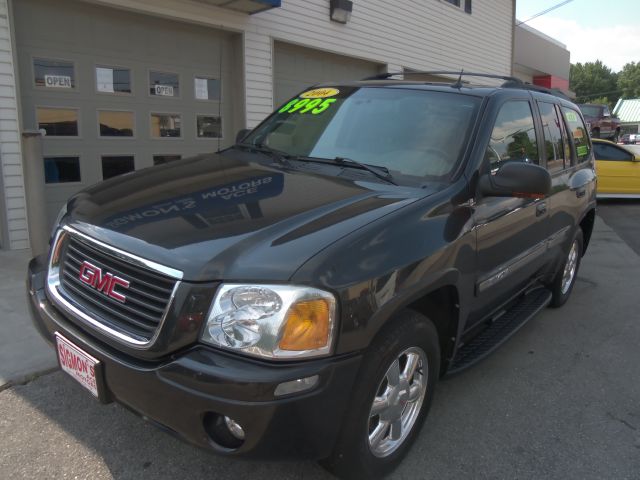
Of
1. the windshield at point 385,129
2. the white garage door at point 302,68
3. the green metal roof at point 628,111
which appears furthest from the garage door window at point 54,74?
the green metal roof at point 628,111

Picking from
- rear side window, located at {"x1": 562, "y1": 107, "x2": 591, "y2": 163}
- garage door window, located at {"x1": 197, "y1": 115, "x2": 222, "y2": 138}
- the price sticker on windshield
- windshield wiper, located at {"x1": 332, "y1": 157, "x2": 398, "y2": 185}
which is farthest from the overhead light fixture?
windshield wiper, located at {"x1": 332, "y1": 157, "x2": 398, "y2": 185}

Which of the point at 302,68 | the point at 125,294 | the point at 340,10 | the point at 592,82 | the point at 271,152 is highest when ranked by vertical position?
the point at 592,82

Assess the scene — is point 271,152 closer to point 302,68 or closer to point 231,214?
point 231,214

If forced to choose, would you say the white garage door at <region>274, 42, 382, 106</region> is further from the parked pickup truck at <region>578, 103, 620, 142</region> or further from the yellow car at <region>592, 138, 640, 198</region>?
the parked pickup truck at <region>578, 103, 620, 142</region>

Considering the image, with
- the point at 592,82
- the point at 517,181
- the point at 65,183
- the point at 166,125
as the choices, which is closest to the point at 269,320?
the point at 517,181

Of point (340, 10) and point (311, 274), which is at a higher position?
point (340, 10)

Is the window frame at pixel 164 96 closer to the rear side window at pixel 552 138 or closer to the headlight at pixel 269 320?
the rear side window at pixel 552 138

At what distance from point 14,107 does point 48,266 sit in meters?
3.86

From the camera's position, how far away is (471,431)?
292 centimetres

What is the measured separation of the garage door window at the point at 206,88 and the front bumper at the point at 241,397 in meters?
6.17

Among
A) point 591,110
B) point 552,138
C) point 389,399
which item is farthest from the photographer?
point 591,110

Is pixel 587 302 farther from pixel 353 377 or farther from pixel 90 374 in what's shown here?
pixel 90 374

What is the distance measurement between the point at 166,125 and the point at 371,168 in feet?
16.5

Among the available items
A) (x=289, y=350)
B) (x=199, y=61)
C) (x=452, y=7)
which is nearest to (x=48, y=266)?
(x=289, y=350)
